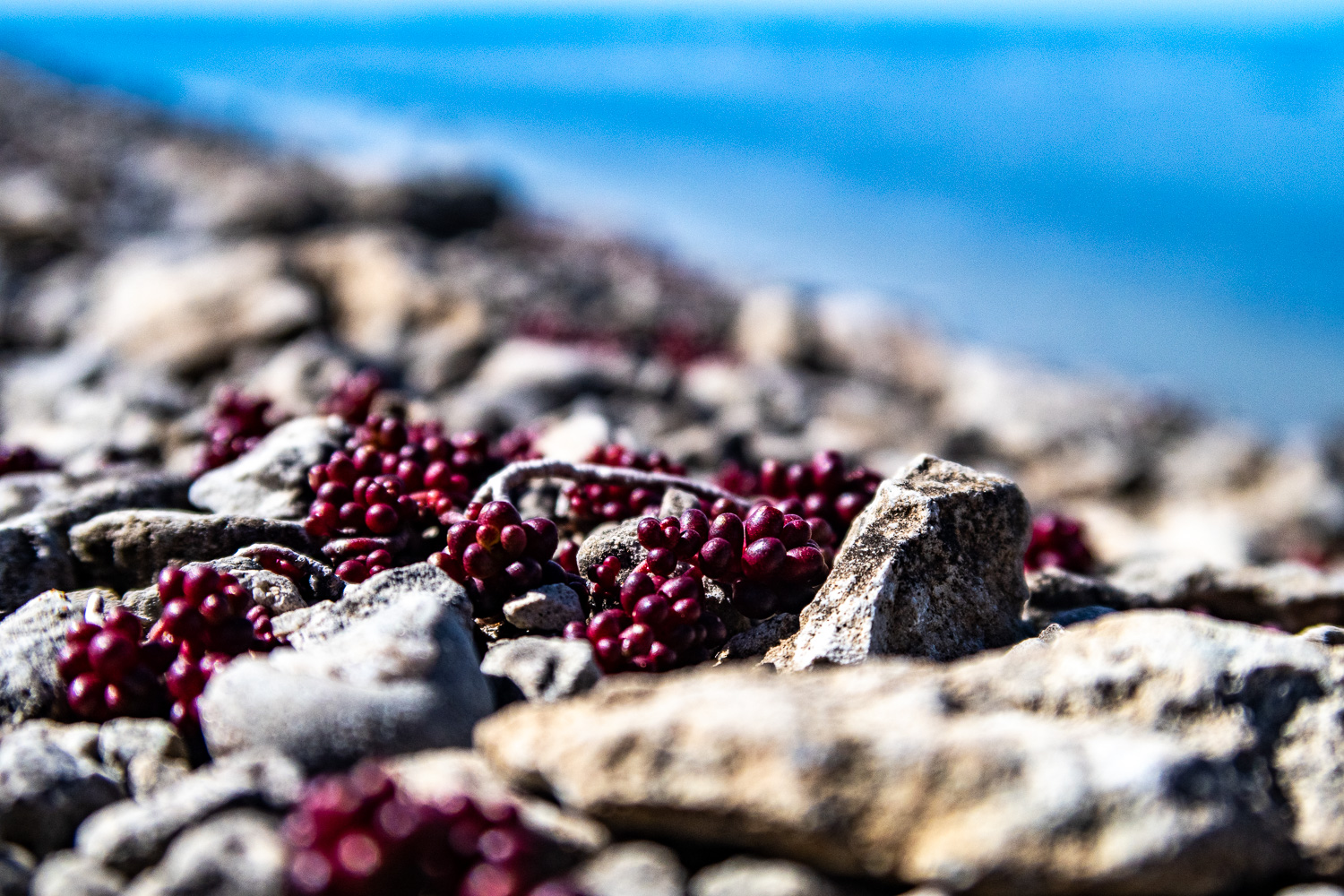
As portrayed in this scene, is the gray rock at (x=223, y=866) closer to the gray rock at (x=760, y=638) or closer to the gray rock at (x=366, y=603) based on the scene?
the gray rock at (x=366, y=603)

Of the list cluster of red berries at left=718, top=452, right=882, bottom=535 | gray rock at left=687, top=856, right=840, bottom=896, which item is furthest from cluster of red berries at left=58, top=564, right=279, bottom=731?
cluster of red berries at left=718, top=452, right=882, bottom=535

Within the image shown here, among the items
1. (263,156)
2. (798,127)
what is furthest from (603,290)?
(798,127)

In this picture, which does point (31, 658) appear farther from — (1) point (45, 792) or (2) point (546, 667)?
(2) point (546, 667)

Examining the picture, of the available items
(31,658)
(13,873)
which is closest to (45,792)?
(13,873)

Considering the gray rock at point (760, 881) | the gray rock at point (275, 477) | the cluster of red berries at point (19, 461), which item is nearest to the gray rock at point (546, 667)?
the gray rock at point (760, 881)

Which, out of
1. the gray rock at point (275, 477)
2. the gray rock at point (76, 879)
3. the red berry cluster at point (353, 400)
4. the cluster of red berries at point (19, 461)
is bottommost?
the gray rock at point (76, 879)

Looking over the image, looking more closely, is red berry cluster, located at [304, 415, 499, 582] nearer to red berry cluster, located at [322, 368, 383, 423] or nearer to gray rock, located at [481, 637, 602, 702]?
red berry cluster, located at [322, 368, 383, 423]

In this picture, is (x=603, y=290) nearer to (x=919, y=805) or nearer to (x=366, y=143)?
(x=919, y=805)

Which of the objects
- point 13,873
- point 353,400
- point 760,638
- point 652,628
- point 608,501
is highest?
point 353,400
